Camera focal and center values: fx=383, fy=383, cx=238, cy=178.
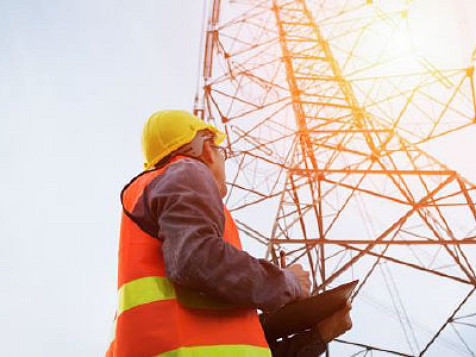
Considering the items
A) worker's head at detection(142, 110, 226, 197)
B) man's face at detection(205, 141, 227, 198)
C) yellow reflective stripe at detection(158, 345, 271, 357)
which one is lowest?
yellow reflective stripe at detection(158, 345, 271, 357)

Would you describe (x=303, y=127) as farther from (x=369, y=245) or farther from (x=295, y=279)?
(x=295, y=279)

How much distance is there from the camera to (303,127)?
6.84 meters

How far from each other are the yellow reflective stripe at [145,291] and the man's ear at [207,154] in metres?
0.61

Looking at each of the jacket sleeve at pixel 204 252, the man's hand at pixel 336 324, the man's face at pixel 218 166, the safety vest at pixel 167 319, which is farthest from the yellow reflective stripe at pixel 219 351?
the man's face at pixel 218 166

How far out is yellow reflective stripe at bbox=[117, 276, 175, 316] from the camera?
3.35 ft

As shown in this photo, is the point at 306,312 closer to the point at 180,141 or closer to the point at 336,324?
the point at 336,324

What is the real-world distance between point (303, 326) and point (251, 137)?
6.38 meters

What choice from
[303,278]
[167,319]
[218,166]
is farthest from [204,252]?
[218,166]

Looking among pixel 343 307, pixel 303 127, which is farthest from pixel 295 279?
pixel 303 127

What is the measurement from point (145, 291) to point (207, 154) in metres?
0.69

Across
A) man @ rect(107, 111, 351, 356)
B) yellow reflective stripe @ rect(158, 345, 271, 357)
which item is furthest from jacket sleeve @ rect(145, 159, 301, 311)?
yellow reflective stripe @ rect(158, 345, 271, 357)

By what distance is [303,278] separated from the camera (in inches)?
50.8

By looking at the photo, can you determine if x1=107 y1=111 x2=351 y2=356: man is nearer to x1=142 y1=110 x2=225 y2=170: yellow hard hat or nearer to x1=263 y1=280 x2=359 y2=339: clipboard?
x1=263 y1=280 x2=359 y2=339: clipboard

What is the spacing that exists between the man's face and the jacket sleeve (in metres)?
0.37
